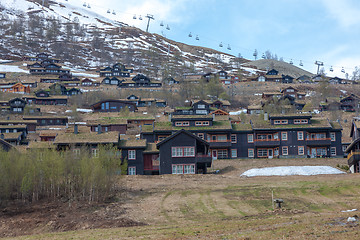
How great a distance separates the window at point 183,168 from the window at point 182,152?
1332mm

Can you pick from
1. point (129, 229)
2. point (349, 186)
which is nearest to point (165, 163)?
point (349, 186)

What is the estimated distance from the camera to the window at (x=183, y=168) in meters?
51.7

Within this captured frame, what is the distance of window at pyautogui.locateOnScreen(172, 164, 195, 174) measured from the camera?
51656 millimetres

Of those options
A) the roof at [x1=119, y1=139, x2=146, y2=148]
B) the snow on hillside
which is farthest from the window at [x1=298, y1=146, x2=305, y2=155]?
the roof at [x1=119, y1=139, x2=146, y2=148]

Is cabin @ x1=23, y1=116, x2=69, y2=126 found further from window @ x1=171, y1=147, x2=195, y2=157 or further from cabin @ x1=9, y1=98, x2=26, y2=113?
window @ x1=171, y1=147, x2=195, y2=157

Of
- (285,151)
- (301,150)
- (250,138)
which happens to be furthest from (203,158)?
(301,150)

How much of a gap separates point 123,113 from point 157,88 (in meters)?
48.6

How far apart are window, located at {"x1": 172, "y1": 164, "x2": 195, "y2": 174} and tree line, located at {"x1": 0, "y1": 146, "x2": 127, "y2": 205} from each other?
51.1ft

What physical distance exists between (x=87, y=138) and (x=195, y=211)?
26351 millimetres

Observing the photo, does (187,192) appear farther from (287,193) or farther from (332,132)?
(332,132)

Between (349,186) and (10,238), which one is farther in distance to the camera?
(349,186)

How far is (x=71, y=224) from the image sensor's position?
27.9 m

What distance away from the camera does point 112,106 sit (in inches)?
4058

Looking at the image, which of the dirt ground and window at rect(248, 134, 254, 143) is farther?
window at rect(248, 134, 254, 143)
